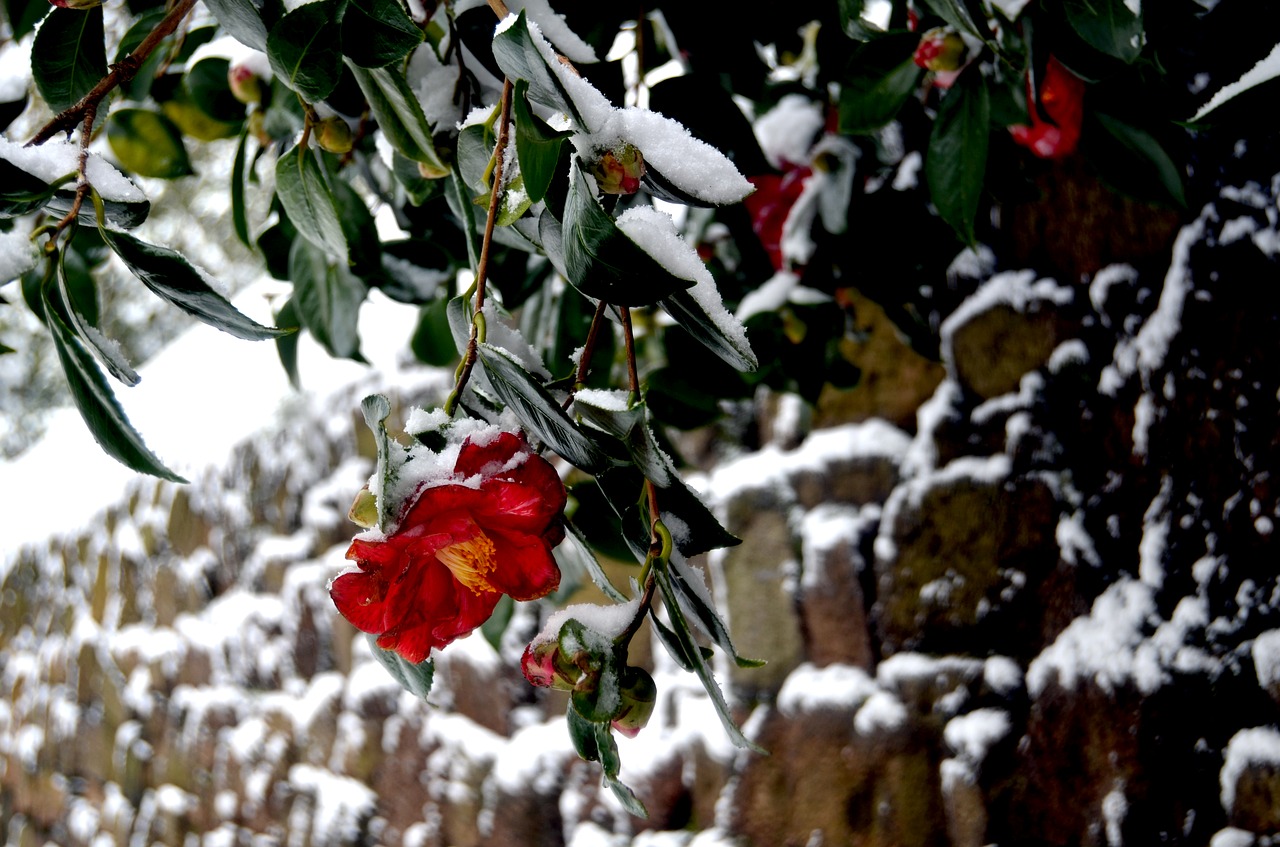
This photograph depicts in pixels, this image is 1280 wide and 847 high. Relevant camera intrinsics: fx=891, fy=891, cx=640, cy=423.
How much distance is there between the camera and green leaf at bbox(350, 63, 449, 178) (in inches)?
14.6

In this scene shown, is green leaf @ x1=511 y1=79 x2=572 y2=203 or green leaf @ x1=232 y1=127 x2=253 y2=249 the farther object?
green leaf @ x1=232 y1=127 x2=253 y2=249

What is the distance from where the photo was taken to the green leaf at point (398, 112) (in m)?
0.37

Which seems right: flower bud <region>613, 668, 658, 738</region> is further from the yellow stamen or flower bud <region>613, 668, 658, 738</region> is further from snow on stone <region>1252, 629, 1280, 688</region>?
snow on stone <region>1252, 629, 1280, 688</region>

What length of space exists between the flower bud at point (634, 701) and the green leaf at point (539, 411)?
0.08m

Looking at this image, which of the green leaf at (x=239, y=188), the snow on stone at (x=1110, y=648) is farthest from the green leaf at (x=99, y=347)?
the snow on stone at (x=1110, y=648)

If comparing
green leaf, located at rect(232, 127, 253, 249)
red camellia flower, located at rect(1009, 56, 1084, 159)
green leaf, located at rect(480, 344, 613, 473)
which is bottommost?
green leaf, located at rect(480, 344, 613, 473)

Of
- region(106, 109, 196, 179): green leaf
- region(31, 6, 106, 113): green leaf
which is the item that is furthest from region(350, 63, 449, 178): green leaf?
region(106, 109, 196, 179): green leaf

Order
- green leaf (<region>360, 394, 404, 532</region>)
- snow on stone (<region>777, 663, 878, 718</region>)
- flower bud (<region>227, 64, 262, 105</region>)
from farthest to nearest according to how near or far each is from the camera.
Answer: snow on stone (<region>777, 663, 878, 718</region>), flower bud (<region>227, 64, 262, 105</region>), green leaf (<region>360, 394, 404, 532</region>)

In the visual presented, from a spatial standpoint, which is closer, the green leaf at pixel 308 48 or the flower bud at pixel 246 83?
the green leaf at pixel 308 48

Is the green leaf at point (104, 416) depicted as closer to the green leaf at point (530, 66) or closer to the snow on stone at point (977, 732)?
the green leaf at point (530, 66)

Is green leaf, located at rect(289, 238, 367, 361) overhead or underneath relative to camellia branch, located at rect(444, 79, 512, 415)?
overhead

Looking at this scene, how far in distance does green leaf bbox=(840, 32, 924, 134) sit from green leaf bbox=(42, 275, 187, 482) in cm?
41

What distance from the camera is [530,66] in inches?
10.6

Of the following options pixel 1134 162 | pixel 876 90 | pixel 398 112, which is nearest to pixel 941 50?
pixel 876 90
